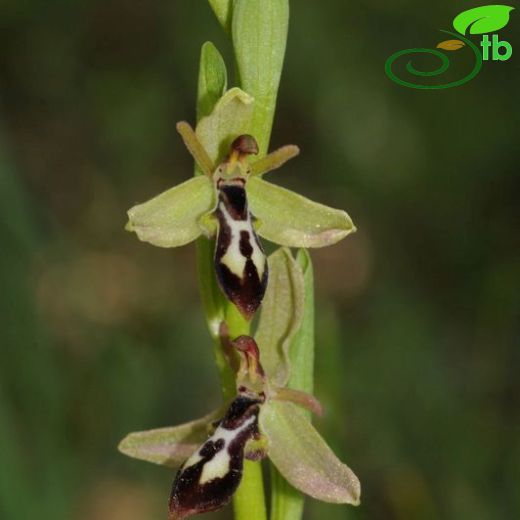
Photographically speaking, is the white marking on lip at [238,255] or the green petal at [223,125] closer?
the white marking on lip at [238,255]

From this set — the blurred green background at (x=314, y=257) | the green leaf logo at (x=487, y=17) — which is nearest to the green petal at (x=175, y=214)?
the blurred green background at (x=314, y=257)

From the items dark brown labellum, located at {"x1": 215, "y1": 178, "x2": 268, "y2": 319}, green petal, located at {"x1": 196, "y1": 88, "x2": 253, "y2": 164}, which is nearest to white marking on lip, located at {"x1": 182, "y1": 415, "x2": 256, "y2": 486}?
dark brown labellum, located at {"x1": 215, "y1": 178, "x2": 268, "y2": 319}

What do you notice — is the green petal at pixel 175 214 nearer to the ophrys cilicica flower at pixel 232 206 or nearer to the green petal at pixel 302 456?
the ophrys cilicica flower at pixel 232 206

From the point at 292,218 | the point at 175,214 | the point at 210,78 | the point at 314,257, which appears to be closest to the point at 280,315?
the point at 292,218

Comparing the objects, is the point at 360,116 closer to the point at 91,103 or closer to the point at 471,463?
the point at 91,103

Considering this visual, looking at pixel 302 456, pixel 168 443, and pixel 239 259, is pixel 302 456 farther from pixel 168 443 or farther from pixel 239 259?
pixel 239 259

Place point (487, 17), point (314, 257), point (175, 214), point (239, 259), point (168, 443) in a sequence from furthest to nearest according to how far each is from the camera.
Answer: point (314, 257) < point (487, 17) < point (168, 443) < point (175, 214) < point (239, 259)
